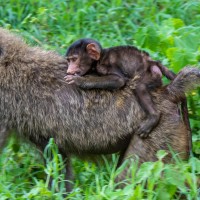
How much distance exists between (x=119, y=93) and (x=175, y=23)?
5.88 feet

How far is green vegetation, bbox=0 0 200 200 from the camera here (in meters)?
5.76

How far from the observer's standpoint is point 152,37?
7.48m

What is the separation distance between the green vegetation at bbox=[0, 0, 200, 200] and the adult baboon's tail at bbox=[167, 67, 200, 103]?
54 cm

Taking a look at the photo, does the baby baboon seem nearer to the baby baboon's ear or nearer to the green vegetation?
the baby baboon's ear

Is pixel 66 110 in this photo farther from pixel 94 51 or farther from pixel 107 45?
pixel 107 45

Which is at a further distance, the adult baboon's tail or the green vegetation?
the adult baboon's tail

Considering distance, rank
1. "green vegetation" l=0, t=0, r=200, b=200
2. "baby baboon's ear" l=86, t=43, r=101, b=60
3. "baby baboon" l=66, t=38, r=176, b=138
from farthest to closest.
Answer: "baby baboon's ear" l=86, t=43, r=101, b=60 → "baby baboon" l=66, t=38, r=176, b=138 → "green vegetation" l=0, t=0, r=200, b=200

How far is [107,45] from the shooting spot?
8.09 m

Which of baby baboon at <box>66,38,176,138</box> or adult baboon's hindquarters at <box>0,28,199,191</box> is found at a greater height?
baby baboon at <box>66,38,176,138</box>

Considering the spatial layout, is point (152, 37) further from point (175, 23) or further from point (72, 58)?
point (72, 58)

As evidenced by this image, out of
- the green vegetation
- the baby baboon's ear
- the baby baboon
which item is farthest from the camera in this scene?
the baby baboon's ear

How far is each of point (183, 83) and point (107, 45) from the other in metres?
1.98

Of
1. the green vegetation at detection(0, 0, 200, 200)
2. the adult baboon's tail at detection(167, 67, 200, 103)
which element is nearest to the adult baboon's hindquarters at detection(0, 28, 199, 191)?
the adult baboon's tail at detection(167, 67, 200, 103)

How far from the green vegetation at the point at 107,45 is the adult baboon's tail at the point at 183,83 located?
1.77ft
